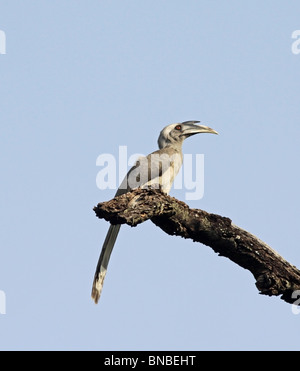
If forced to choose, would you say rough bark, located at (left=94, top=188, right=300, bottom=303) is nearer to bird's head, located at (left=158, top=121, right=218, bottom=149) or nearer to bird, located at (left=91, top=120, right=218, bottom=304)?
bird, located at (left=91, top=120, right=218, bottom=304)

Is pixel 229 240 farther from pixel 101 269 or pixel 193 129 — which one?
pixel 193 129

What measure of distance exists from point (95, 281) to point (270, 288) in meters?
2.96

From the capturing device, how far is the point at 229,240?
8797 mm

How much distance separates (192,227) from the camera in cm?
880

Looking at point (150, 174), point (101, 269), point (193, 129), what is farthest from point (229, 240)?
point (193, 129)

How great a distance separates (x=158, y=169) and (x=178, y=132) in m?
1.48

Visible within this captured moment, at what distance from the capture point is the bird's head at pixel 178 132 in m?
12.7

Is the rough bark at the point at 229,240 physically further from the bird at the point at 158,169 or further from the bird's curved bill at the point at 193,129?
the bird's curved bill at the point at 193,129

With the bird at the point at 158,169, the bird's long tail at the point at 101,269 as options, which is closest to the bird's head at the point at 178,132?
the bird at the point at 158,169

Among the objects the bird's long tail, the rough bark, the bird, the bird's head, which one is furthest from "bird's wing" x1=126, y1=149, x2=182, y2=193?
the rough bark
